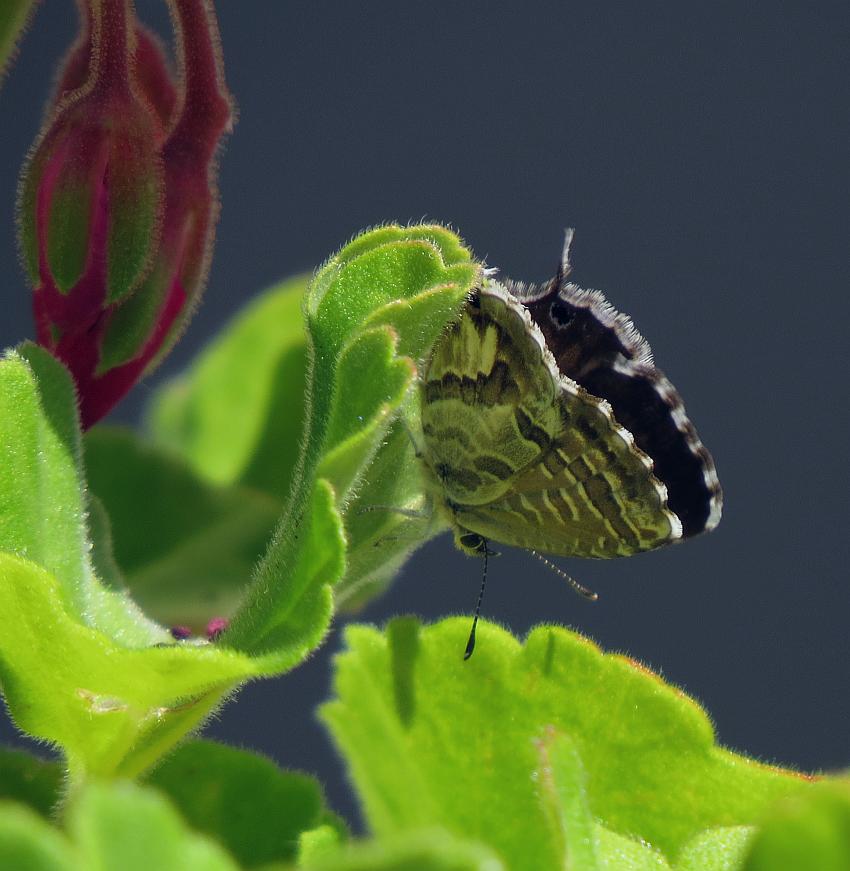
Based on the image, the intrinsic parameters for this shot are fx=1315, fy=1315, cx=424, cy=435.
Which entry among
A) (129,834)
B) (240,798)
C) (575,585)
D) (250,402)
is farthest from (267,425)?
(129,834)

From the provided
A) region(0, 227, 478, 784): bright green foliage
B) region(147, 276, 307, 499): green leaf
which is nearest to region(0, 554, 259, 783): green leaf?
region(0, 227, 478, 784): bright green foliage

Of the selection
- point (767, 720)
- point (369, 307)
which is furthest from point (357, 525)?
point (767, 720)

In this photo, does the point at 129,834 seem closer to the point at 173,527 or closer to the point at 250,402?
the point at 173,527

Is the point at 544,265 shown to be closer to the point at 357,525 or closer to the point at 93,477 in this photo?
the point at 93,477

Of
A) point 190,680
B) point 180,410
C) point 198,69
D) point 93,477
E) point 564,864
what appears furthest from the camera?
point 180,410

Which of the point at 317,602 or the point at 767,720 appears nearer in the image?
the point at 317,602

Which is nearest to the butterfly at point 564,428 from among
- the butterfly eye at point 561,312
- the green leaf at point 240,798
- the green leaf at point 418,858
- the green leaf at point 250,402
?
the butterfly eye at point 561,312
